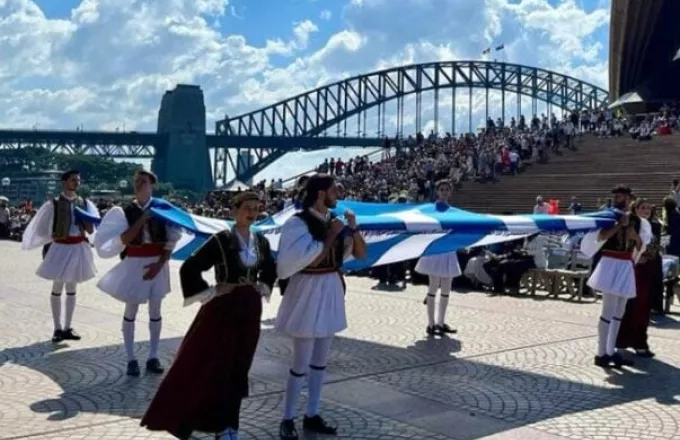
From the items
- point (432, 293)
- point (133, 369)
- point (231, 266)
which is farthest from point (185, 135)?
point (231, 266)

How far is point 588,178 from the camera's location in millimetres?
29938

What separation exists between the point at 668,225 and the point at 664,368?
778 cm

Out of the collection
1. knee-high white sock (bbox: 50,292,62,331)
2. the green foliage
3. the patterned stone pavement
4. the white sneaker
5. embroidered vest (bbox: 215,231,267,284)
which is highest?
the green foliage

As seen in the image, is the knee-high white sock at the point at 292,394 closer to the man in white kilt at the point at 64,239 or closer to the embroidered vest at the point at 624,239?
the embroidered vest at the point at 624,239

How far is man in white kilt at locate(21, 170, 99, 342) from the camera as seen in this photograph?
9.61m

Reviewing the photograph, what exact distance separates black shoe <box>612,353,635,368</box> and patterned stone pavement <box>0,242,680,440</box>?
0.44 ft

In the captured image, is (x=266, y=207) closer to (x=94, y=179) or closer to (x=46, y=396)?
(x=46, y=396)

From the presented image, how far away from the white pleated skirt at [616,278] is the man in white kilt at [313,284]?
3.59 metres

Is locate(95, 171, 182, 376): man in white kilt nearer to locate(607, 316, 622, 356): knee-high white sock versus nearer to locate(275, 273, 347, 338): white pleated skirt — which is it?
locate(275, 273, 347, 338): white pleated skirt

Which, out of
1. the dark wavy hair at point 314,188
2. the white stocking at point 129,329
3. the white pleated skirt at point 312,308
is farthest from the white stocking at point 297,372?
the white stocking at point 129,329

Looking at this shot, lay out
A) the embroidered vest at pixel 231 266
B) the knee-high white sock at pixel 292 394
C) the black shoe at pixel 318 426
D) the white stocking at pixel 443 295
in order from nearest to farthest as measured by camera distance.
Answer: the embroidered vest at pixel 231 266, the knee-high white sock at pixel 292 394, the black shoe at pixel 318 426, the white stocking at pixel 443 295

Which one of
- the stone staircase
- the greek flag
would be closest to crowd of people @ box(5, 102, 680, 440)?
the greek flag

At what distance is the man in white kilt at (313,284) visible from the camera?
577 cm

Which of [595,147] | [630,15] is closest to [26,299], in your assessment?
[595,147]
